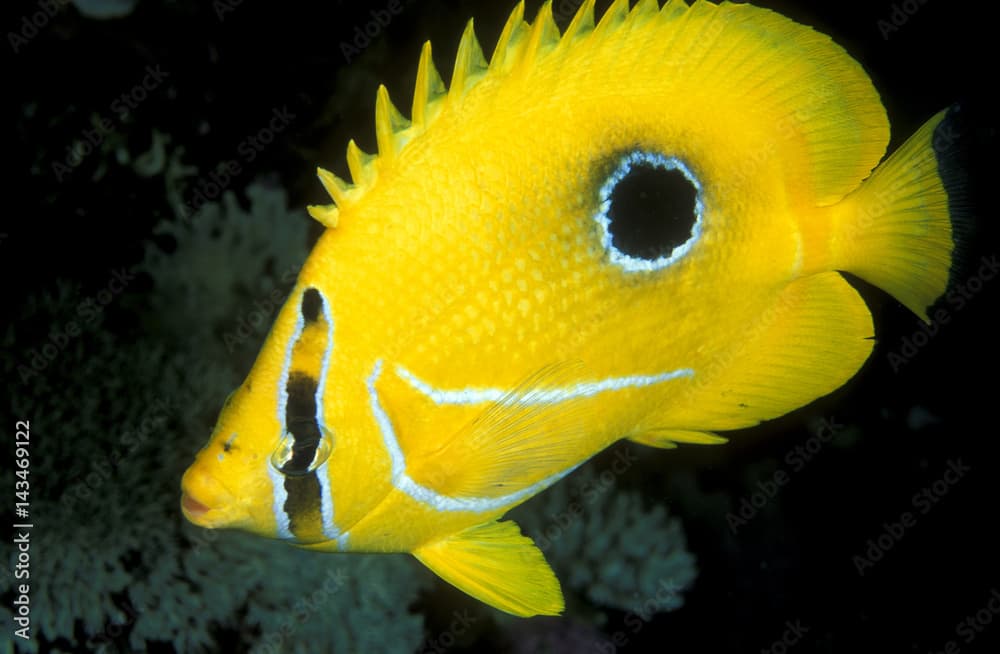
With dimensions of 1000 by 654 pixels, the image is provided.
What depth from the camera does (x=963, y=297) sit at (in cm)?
241

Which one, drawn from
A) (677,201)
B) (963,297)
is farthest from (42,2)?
(963,297)

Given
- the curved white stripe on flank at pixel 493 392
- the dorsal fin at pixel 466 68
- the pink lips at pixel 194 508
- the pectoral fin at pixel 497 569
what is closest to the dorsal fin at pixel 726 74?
the dorsal fin at pixel 466 68

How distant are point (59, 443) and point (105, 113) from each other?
3.43 feet

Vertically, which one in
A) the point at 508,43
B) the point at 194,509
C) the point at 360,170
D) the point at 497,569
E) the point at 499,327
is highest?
the point at 508,43

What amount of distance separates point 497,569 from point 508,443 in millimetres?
326

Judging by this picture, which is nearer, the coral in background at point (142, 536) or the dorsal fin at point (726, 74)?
the dorsal fin at point (726, 74)

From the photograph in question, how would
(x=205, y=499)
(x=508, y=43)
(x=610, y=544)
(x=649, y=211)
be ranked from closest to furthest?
(x=205, y=499), (x=508, y=43), (x=649, y=211), (x=610, y=544)

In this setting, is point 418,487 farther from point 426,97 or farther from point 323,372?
point 426,97

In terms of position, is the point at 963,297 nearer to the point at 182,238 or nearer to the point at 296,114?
the point at 296,114

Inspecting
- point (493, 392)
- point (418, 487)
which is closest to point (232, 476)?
point (418, 487)

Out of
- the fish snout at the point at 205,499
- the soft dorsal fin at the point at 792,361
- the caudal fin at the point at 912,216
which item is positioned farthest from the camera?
the soft dorsal fin at the point at 792,361

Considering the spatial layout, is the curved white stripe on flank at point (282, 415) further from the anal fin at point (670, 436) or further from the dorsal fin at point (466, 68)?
the anal fin at point (670, 436)

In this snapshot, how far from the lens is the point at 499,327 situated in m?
1.22

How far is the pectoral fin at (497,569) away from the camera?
136 cm
